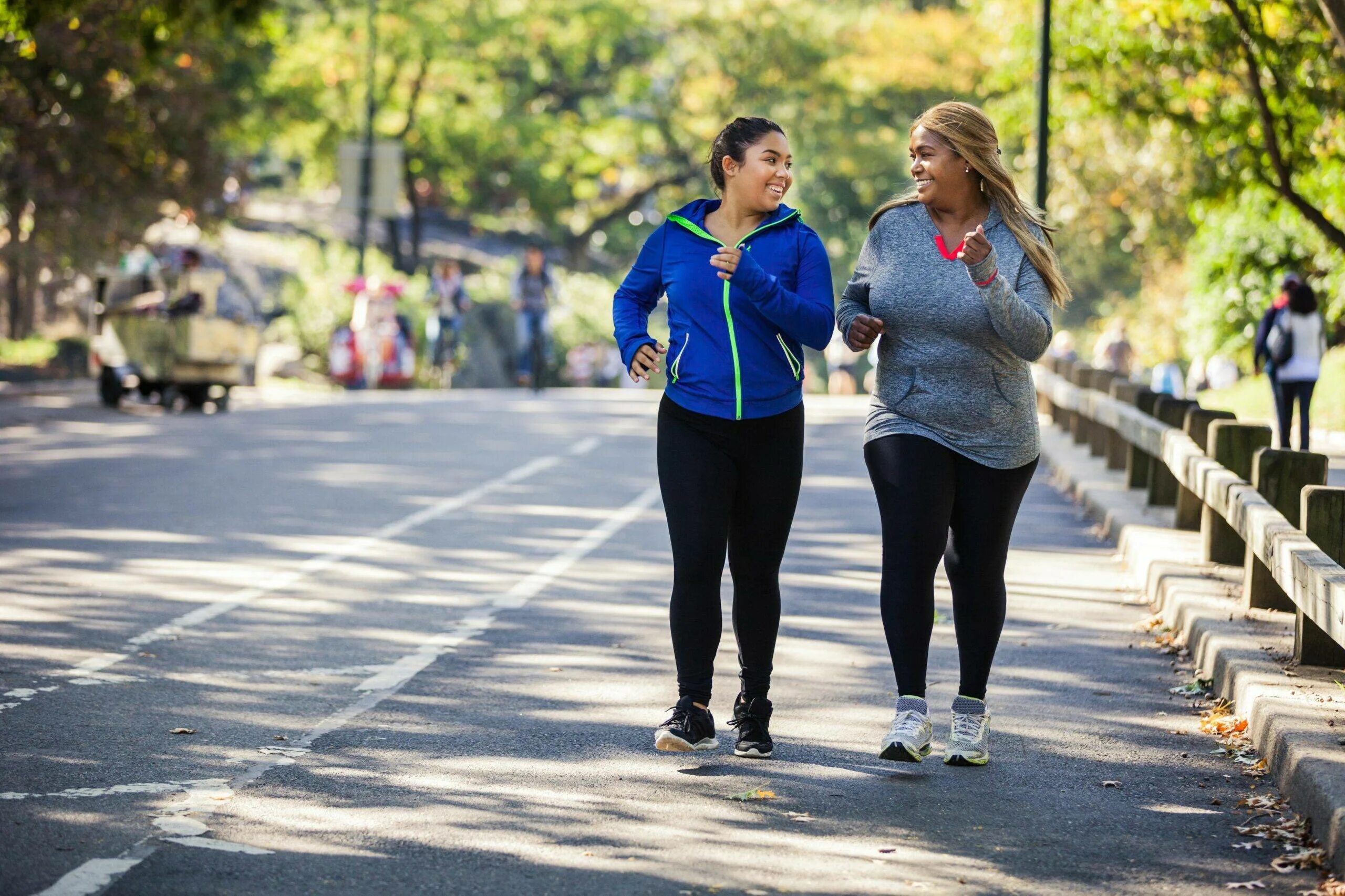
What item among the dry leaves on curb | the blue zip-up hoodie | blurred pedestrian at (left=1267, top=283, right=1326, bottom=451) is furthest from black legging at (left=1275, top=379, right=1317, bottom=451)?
the dry leaves on curb

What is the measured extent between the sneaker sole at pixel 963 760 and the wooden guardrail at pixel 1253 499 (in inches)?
43.7

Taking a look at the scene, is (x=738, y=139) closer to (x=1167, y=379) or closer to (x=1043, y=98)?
(x=1043, y=98)

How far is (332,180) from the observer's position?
47.8 m

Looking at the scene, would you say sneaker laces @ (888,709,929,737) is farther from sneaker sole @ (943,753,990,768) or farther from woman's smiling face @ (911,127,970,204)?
woman's smiling face @ (911,127,970,204)

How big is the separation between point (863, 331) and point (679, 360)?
59 cm

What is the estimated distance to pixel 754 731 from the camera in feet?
20.0

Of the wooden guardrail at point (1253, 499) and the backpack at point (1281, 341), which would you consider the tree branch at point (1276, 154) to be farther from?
the wooden guardrail at point (1253, 499)

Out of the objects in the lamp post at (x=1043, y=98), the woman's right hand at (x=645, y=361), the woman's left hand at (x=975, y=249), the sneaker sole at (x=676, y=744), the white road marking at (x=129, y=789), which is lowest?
the white road marking at (x=129, y=789)

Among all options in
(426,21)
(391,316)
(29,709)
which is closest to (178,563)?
(29,709)

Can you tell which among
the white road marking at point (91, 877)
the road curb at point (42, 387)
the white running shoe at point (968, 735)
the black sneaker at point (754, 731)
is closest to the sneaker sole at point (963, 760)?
the white running shoe at point (968, 735)

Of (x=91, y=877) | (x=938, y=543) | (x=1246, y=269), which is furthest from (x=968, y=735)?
(x=1246, y=269)

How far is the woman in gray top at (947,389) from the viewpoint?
5.92 meters

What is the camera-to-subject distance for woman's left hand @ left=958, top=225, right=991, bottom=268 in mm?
5656

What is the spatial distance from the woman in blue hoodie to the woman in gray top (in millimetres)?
238
